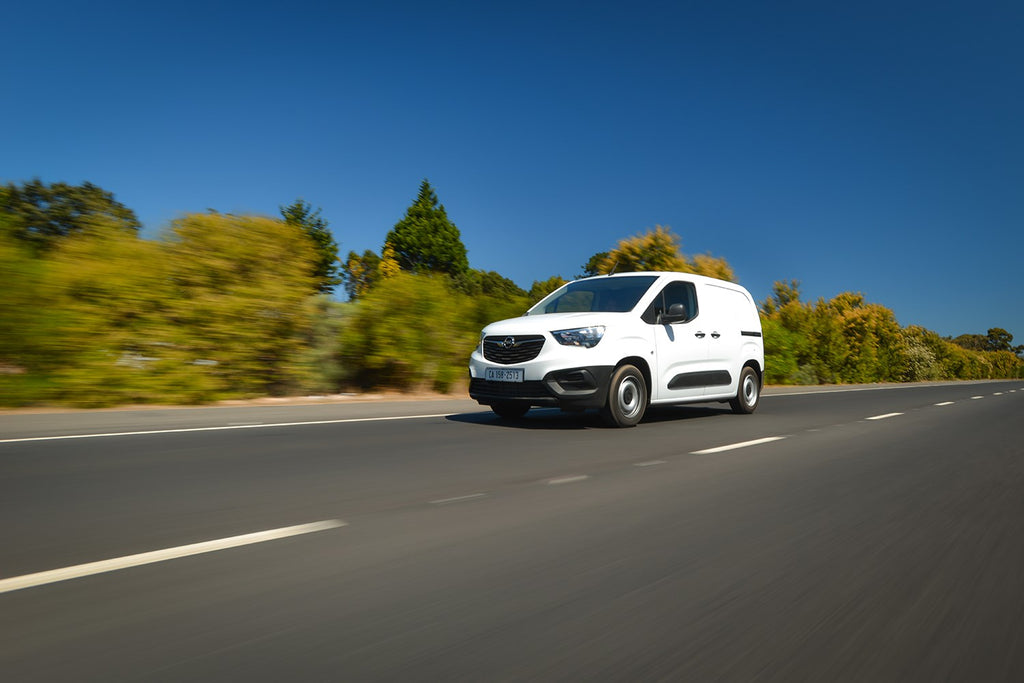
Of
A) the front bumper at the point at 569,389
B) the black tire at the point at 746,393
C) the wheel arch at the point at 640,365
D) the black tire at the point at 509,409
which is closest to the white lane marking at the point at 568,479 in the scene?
the front bumper at the point at 569,389

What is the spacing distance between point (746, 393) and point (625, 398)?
3.46 metres

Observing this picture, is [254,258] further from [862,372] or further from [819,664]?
[862,372]

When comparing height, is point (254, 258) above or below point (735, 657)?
above

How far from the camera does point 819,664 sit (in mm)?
2174

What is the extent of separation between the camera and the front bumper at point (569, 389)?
8344mm

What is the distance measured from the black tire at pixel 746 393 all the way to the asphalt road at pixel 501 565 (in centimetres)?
457

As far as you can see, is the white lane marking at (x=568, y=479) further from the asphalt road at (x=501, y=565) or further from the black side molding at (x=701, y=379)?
the black side molding at (x=701, y=379)

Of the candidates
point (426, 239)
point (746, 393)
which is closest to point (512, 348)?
point (746, 393)

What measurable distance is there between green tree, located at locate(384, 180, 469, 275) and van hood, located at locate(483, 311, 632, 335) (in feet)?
169

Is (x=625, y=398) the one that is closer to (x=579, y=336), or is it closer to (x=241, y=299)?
(x=579, y=336)

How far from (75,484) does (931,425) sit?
10.3 meters

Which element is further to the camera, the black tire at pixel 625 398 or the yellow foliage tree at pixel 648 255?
the yellow foliage tree at pixel 648 255

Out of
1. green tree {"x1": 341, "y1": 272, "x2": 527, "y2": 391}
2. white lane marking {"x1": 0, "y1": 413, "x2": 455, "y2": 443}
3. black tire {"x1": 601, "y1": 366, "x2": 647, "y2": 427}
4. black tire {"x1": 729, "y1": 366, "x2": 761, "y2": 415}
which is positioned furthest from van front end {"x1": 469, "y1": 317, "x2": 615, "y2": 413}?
green tree {"x1": 341, "y1": 272, "x2": 527, "y2": 391}

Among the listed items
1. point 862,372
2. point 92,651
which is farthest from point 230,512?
point 862,372
